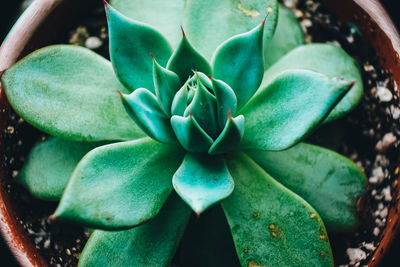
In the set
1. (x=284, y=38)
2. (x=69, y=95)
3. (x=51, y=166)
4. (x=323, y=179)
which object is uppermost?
(x=284, y=38)

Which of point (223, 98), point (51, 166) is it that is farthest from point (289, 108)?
point (51, 166)

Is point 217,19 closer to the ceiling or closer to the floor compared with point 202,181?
closer to the ceiling

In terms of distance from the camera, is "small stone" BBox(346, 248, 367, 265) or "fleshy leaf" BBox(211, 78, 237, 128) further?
"small stone" BBox(346, 248, 367, 265)

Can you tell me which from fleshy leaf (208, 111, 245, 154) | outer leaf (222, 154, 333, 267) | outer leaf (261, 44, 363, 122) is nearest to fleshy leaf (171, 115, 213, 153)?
fleshy leaf (208, 111, 245, 154)

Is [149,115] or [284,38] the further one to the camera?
[284,38]

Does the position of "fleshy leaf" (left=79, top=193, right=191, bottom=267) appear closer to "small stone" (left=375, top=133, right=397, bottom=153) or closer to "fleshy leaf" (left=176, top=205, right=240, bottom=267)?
"fleshy leaf" (left=176, top=205, right=240, bottom=267)

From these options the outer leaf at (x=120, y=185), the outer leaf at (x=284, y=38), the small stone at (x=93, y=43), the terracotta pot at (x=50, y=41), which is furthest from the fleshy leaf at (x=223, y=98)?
the small stone at (x=93, y=43)

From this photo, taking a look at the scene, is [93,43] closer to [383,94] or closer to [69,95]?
[69,95]

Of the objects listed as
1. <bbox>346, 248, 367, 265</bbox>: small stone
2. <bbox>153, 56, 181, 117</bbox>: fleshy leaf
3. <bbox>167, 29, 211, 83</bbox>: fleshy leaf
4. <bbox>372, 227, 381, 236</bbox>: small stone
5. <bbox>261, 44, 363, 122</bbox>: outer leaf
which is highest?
<bbox>261, 44, 363, 122</bbox>: outer leaf

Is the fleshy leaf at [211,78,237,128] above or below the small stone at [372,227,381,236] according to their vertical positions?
above
